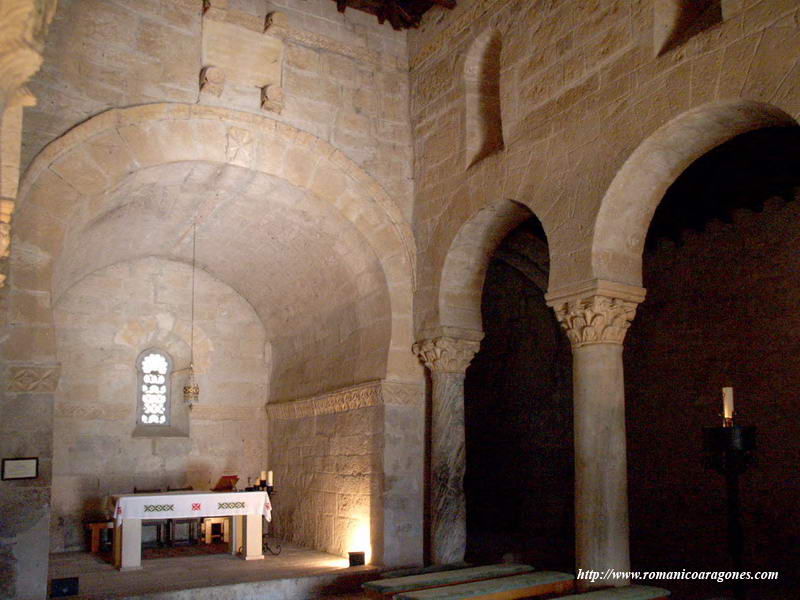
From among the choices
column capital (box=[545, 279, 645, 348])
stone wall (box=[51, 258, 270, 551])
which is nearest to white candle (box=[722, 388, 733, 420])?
column capital (box=[545, 279, 645, 348])

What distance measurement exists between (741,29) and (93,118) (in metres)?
5.41

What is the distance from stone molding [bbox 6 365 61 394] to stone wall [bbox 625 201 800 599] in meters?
6.43

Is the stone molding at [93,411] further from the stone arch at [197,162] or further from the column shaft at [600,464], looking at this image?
the column shaft at [600,464]

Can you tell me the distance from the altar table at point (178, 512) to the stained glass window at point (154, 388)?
2.06m

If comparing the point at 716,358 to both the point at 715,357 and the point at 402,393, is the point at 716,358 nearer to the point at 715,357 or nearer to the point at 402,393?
the point at 715,357

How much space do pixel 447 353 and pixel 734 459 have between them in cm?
329

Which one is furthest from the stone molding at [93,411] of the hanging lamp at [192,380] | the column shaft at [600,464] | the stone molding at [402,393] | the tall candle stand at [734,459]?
the tall candle stand at [734,459]

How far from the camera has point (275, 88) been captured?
8305 mm

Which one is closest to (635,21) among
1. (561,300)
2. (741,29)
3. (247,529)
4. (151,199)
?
(741,29)

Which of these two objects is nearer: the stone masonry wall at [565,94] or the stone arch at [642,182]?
the stone masonry wall at [565,94]

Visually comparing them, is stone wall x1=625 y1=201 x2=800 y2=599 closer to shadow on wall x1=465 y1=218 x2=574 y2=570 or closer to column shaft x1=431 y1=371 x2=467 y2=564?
shadow on wall x1=465 y1=218 x2=574 y2=570

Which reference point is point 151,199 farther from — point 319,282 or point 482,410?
point 482,410

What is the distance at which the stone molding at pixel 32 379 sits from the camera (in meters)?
6.48

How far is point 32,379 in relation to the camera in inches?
258
